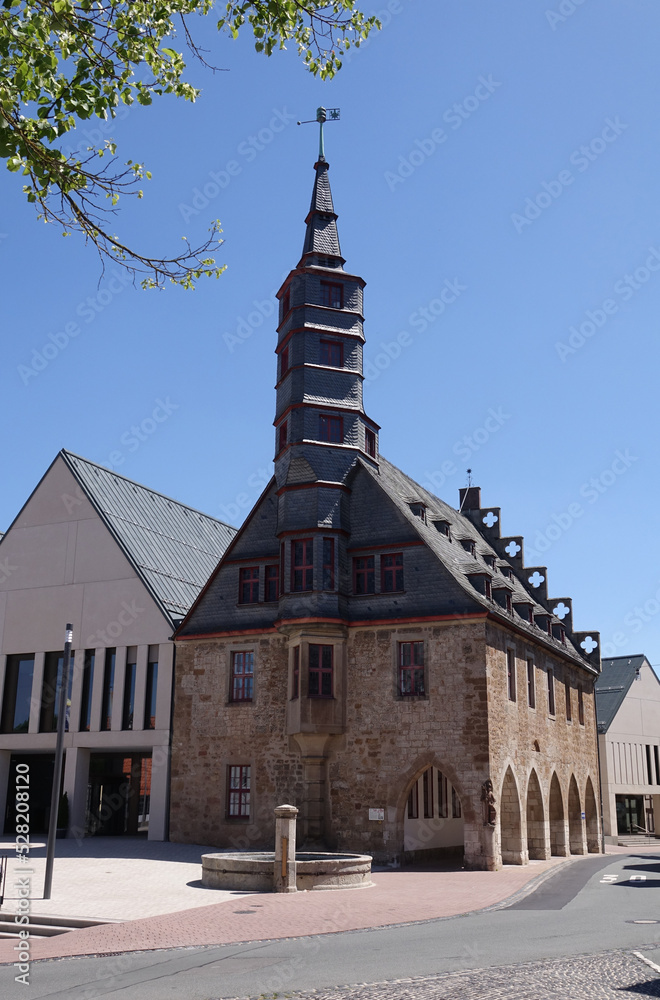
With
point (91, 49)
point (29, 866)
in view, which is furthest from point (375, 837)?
point (91, 49)

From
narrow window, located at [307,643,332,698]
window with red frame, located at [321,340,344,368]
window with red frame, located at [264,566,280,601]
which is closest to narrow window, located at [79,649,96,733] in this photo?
window with red frame, located at [264,566,280,601]

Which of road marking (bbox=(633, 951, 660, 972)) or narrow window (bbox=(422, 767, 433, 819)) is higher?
narrow window (bbox=(422, 767, 433, 819))

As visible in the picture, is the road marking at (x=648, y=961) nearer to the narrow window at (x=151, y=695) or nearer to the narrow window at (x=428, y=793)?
the narrow window at (x=428, y=793)

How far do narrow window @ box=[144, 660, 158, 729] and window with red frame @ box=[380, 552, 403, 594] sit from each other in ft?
30.8

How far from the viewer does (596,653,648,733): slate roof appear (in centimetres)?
5725

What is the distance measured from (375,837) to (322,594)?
7.33 m

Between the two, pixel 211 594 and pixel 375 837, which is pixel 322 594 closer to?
pixel 211 594

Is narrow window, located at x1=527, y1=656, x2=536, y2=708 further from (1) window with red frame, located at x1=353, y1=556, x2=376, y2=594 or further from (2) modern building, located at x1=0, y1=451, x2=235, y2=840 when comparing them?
(2) modern building, located at x1=0, y1=451, x2=235, y2=840

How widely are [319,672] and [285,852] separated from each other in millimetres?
9524

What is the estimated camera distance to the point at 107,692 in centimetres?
3391

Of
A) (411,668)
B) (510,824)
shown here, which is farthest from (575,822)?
(411,668)

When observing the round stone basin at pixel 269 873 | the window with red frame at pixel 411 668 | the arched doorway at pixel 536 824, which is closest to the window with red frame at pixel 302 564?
the window with red frame at pixel 411 668

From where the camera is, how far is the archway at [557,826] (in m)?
35.4

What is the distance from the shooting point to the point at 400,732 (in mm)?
27969
